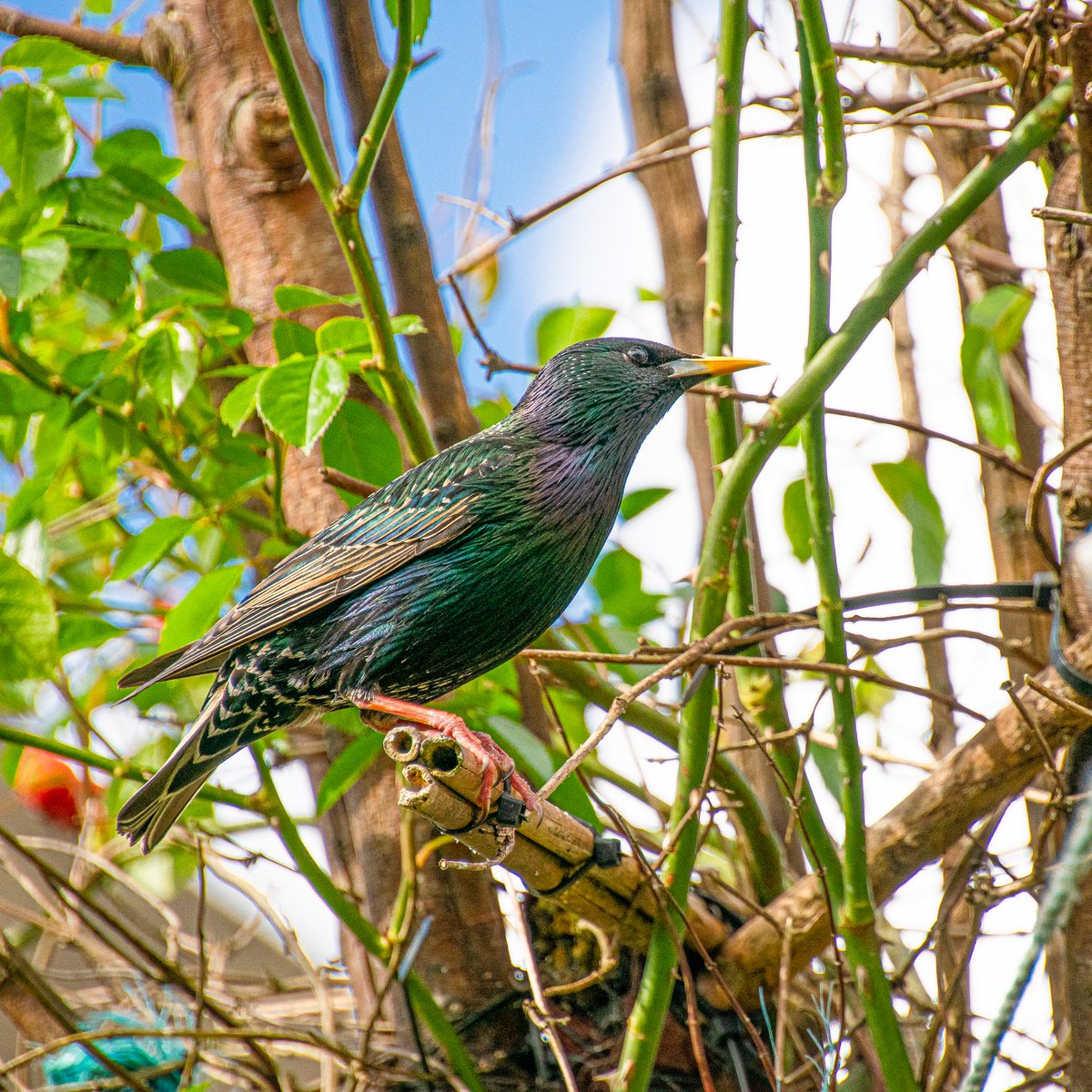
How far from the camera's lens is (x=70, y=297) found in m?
3.98

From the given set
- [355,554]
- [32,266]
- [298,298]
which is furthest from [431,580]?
[32,266]

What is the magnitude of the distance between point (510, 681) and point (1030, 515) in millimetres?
1205

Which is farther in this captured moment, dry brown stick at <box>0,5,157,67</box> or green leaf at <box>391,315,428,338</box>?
→ dry brown stick at <box>0,5,157,67</box>

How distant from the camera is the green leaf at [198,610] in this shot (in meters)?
2.82

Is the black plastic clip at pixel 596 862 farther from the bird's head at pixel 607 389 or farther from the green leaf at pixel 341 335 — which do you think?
the green leaf at pixel 341 335

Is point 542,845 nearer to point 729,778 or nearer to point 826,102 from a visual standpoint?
point 729,778

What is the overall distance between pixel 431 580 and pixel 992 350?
146 centimetres

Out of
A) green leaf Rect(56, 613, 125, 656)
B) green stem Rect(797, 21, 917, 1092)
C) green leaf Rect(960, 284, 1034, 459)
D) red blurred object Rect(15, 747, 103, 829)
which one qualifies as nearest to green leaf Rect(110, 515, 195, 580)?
green leaf Rect(56, 613, 125, 656)

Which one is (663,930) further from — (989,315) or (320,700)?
(989,315)

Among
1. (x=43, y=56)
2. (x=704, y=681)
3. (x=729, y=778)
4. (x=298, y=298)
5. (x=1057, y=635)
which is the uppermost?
(x=43, y=56)

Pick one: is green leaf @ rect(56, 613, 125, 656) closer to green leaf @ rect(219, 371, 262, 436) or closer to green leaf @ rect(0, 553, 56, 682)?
green leaf @ rect(0, 553, 56, 682)

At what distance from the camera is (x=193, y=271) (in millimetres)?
2934

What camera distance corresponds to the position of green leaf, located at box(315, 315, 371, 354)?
246 cm

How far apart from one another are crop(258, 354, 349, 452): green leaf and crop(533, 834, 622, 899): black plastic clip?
95 centimetres
